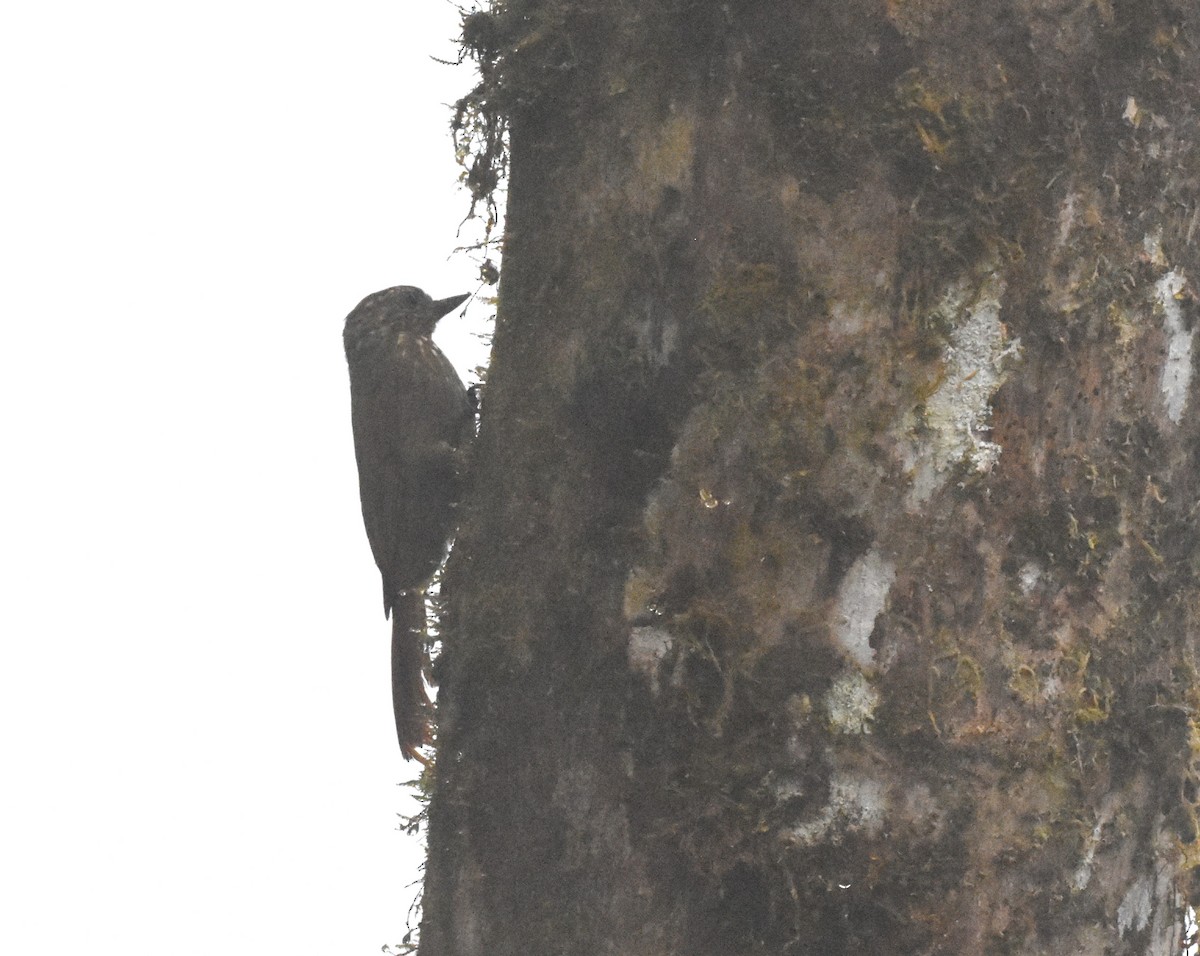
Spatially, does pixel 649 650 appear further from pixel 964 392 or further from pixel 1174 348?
pixel 1174 348

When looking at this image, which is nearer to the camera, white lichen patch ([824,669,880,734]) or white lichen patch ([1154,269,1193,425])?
white lichen patch ([824,669,880,734])

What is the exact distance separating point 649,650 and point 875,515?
362mm

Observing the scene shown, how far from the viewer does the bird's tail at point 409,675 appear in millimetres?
3830

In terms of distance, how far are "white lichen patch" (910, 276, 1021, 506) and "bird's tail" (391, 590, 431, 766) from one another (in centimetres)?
204

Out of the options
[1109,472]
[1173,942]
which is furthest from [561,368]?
[1173,942]

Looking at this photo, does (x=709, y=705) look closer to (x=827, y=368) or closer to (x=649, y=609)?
(x=649, y=609)

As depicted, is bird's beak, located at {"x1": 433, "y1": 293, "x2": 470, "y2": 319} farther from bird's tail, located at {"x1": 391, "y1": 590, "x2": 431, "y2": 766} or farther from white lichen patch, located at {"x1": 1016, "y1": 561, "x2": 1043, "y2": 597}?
white lichen patch, located at {"x1": 1016, "y1": 561, "x2": 1043, "y2": 597}

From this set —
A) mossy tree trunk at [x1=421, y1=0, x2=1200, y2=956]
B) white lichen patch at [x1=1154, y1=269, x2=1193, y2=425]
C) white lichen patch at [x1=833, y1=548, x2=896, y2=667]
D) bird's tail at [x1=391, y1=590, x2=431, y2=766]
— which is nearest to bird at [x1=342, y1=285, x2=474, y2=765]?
bird's tail at [x1=391, y1=590, x2=431, y2=766]

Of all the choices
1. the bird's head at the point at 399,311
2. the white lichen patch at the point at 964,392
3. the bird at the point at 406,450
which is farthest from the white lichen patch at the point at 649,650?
the bird's head at the point at 399,311

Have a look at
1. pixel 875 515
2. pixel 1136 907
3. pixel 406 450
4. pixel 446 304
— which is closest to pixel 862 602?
pixel 875 515

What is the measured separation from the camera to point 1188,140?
6.61 ft

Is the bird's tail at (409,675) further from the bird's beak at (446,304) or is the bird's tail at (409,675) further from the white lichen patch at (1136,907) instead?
the white lichen patch at (1136,907)

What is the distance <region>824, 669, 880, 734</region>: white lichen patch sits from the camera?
1.81m

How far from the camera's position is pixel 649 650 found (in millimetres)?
1920
